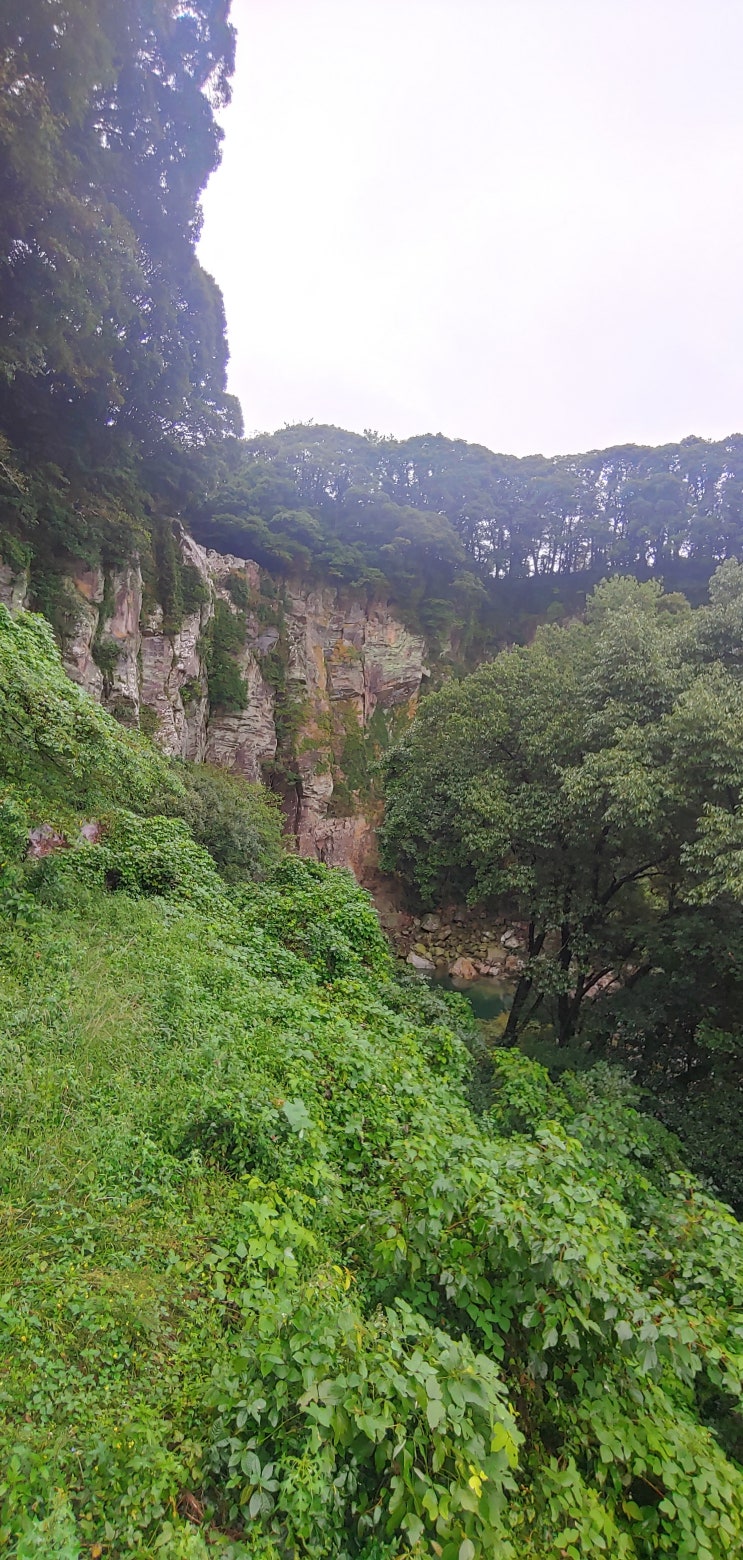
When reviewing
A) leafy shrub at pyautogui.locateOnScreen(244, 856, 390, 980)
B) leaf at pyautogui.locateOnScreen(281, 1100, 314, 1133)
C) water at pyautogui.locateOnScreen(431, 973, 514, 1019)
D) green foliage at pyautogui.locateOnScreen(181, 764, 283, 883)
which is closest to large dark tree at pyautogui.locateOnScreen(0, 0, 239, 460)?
green foliage at pyautogui.locateOnScreen(181, 764, 283, 883)

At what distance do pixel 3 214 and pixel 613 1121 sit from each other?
14786mm

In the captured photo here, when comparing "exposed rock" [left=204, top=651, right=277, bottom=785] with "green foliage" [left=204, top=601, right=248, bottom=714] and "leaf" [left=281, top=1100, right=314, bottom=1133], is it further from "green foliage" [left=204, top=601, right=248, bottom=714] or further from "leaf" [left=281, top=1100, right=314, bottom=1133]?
"leaf" [left=281, top=1100, right=314, bottom=1133]

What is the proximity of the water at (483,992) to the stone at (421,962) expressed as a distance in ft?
0.97

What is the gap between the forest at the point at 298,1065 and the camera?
2221 millimetres

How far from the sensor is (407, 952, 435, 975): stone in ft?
60.5

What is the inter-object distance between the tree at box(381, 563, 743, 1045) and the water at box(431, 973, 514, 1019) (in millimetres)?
2941

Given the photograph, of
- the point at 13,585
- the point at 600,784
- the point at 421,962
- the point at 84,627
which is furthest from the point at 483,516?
the point at 600,784

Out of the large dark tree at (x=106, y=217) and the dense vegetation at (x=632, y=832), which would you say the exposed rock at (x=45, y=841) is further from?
the large dark tree at (x=106, y=217)

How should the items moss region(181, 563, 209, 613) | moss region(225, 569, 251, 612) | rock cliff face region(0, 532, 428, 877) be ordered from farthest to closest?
moss region(225, 569, 251, 612), moss region(181, 563, 209, 613), rock cliff face region(0, 532, 428, 877)

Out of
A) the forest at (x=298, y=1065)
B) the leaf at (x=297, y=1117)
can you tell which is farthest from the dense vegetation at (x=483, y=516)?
the leaf at (x=297, y=1117)

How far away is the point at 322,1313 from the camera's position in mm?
2529

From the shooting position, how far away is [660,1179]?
19.3ft

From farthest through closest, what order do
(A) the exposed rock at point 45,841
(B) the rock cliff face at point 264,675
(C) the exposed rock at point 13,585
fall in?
(B) the rock cliff face at point 264,675 → (C) the exposed rock at point 13,585 → (A) the exposed rock at point 45,841

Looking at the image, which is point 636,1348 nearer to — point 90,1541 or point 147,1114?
point 90,1541
